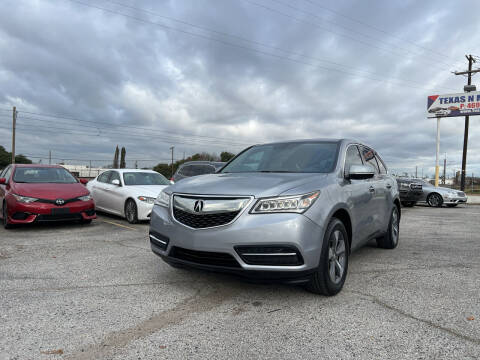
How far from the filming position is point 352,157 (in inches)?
179

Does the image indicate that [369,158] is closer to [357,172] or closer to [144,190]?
[357,172]

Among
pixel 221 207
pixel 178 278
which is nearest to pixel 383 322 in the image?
pixel 221 207

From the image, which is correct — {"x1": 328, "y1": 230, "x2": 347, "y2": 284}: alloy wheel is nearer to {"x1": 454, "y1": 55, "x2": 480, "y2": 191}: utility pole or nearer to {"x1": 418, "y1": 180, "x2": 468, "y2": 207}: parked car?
{"x1": 418, "y1": 180, "x2": 468, "y2": 207}: parked car

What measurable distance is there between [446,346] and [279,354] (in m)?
1.17

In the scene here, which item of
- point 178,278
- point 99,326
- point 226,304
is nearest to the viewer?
point 99,326

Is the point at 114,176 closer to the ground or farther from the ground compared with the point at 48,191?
farther from the ground

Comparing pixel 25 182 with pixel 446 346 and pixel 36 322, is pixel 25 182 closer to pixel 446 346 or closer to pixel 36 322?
pixel 36 322

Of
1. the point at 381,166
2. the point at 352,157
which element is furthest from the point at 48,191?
the point at 381,166

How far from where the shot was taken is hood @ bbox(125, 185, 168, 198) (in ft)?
28.6

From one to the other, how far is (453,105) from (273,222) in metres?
31.4

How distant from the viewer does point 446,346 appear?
8.14ft

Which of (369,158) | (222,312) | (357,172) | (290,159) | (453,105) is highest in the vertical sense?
(453,105)

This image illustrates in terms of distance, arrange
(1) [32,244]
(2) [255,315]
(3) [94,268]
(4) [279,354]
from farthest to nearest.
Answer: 1. (1) [32,244]
2. (3) [94,268]
3. (2) [255,315]
4. (4) [279,354]

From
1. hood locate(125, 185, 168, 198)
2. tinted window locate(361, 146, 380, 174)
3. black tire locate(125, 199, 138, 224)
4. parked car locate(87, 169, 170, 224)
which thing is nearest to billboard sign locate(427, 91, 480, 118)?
parked car locate(87, 169, 170, 224)
